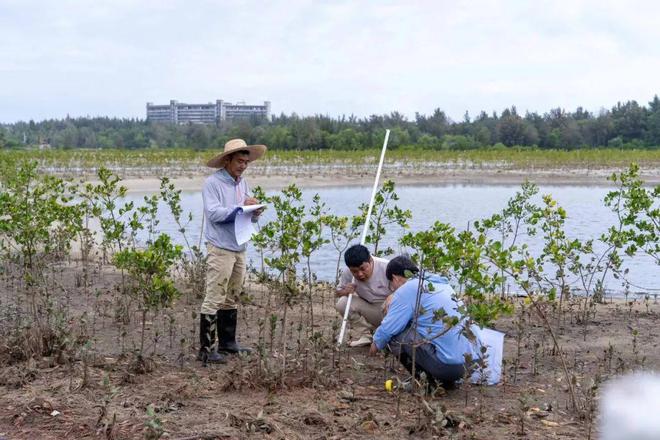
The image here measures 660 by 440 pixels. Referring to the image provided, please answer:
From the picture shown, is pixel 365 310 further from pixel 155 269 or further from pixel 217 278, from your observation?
pixel 155 269

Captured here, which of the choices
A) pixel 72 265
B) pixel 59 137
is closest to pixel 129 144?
pixel 59 137

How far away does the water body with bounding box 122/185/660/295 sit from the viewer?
11656 mm

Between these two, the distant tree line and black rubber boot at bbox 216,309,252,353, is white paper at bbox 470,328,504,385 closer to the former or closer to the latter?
black rubber boot at bbox 216,309,252,353

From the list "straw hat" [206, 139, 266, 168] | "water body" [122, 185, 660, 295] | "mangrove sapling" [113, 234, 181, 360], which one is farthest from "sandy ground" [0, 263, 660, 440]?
"water body" [122, 185, 660, 295]

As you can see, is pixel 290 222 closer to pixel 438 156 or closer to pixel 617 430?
pixel 617 430

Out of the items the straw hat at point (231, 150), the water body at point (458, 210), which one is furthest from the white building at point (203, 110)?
the straw hat at point (231, 150)

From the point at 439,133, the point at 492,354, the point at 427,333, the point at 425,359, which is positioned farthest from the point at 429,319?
the point at 439,133

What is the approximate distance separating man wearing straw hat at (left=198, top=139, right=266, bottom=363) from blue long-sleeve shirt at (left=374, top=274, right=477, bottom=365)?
139 centimetres

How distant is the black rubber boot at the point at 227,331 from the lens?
5785 millimetres

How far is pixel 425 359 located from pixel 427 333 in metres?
0.17

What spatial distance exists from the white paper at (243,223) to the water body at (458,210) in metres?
4.43

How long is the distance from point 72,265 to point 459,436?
752cm

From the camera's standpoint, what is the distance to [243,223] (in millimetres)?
5688

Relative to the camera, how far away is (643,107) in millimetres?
63375
